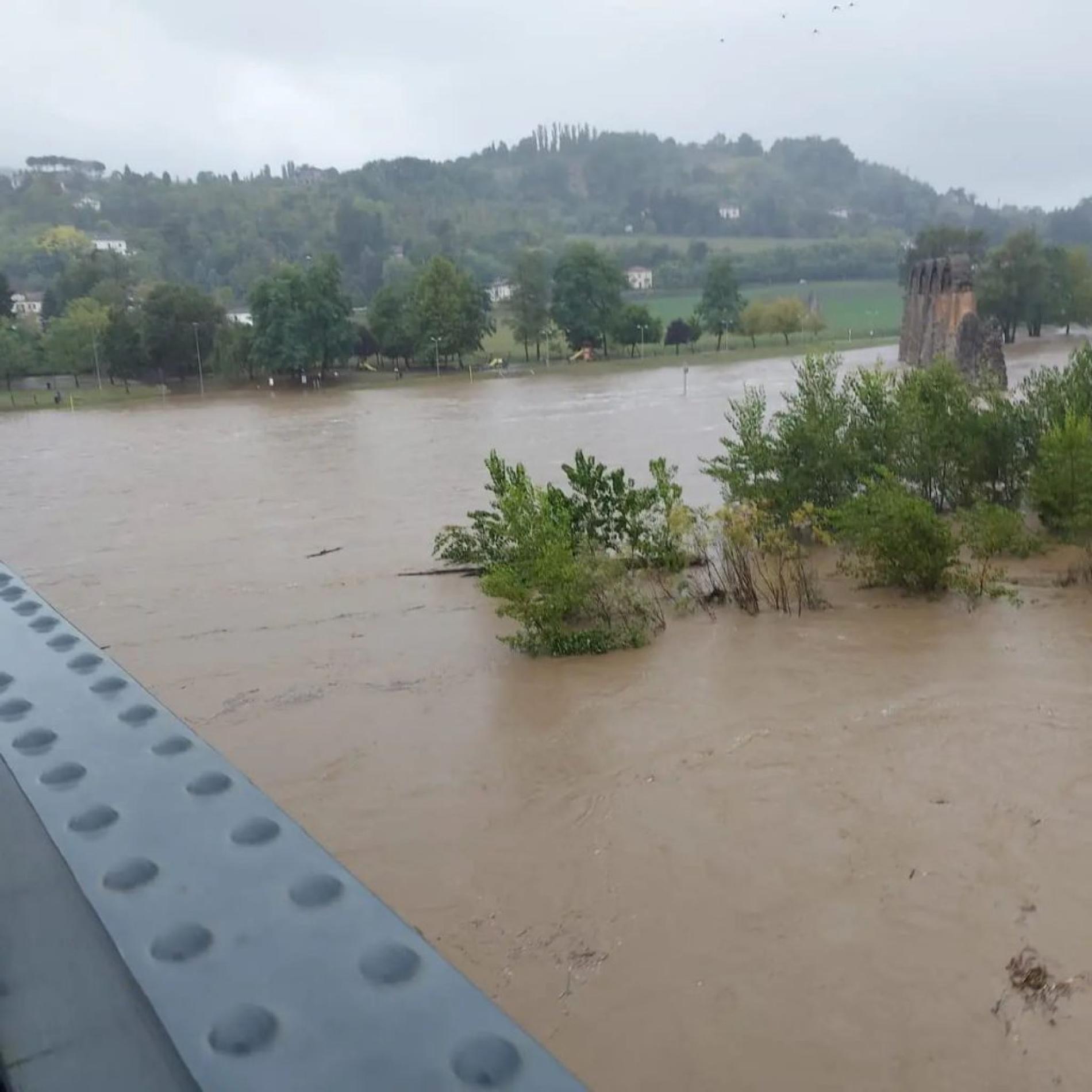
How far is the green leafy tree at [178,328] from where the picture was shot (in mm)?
43500

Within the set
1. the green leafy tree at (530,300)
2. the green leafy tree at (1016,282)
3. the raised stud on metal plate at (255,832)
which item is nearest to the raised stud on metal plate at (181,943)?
the raised stud on metal plate at (255,832)

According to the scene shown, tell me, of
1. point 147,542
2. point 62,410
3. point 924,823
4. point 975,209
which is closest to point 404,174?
point 975,209

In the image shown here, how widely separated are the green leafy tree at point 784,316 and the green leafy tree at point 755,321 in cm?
12

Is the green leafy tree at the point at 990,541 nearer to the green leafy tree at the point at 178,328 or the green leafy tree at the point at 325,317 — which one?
the green leafy tree at the point at 325,317

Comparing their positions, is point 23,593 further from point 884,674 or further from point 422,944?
point 884,674

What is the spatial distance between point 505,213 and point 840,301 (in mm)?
50535

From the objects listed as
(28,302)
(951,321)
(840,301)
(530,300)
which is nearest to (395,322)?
(530,300)

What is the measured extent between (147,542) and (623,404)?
65.3 feet

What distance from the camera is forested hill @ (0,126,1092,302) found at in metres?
82.4

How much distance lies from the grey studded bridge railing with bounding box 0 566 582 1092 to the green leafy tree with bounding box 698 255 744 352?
55137mm

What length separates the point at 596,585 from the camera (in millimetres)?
7691

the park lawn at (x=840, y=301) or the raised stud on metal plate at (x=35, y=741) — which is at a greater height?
the park lawn at (x=840, y=301)

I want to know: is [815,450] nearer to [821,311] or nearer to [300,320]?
[300,320]

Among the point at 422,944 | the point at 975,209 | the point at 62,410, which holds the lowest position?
the point at 62,410
